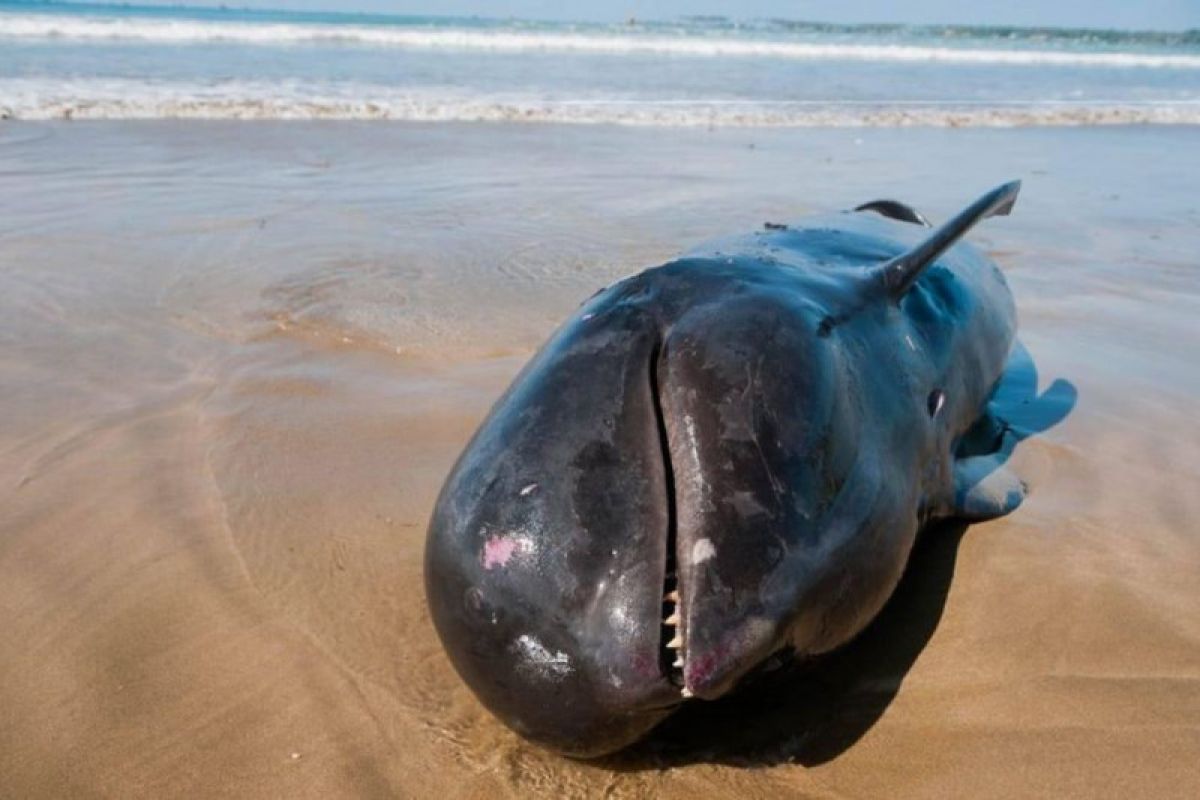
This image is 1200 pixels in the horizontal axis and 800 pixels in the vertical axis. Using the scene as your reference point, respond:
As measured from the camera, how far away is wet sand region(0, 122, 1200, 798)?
2.32 meters

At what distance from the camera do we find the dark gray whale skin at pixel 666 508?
6.47 feet

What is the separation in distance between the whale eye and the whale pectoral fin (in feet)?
0.90

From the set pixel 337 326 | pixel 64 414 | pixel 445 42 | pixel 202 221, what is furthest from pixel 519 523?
pixel 445 42

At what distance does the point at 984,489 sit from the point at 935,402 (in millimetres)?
519

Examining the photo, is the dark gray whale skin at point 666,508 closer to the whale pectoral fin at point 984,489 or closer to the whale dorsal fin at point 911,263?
the whale dorsal fin at point 911,263

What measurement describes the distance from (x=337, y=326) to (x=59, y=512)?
2.13 metres

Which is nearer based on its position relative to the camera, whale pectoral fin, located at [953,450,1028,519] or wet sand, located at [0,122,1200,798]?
wet sand, located at [0,122,1200,798]

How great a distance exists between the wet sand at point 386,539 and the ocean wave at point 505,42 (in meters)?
26.1

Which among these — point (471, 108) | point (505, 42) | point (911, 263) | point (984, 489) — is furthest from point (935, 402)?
point (505, 42)

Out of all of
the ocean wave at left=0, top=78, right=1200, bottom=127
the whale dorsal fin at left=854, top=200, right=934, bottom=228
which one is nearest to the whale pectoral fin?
the whale dorsal fin at left=854, top=200, right=934, bottom=228

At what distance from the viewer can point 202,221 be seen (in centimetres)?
742

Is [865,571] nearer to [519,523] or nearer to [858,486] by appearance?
[858,486]

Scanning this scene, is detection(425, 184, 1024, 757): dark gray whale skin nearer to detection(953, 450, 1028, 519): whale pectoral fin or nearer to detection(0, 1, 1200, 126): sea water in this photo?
detection(953, 450, 1028, 519): whale pectoral fin

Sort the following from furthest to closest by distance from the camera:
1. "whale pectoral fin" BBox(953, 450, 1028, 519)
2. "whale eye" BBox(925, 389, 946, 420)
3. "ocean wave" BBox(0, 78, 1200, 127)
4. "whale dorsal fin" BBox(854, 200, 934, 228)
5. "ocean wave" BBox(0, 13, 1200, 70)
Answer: "ocean wave" BBox(0, 13, 1200, 70), "ocean wave" BBox(0, 78, 1200, 127), "whale dorsal fin" BBox(854, 200, 934, 228), "whale pectoral fin" BBox(953, 450, 1028, 519), "whale eye" BBox(925, 389, 946, 420)
